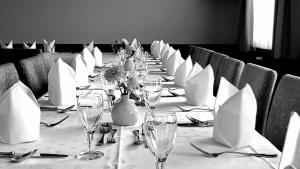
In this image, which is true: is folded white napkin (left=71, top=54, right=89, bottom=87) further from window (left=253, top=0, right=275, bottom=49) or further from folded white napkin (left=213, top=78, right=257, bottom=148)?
window (left=253, top=0, right=275, bottom=49)

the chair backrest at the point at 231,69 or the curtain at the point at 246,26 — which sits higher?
the curtain at the point at 246,26

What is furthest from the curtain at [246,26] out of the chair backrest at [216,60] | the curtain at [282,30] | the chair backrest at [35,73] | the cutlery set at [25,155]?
the cutlery set at [25,155]

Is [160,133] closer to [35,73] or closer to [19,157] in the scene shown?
[19,157]

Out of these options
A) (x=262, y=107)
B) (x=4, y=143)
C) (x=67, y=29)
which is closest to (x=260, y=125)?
(x=262, y=107)

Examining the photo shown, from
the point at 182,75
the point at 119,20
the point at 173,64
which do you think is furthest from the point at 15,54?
the point at 119,20

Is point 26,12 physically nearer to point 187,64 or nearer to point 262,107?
point 187,64

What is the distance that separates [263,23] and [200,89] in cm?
458

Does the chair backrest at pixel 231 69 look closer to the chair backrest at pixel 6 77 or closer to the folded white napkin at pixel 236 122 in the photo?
the folded white napkin at pixel 236 122

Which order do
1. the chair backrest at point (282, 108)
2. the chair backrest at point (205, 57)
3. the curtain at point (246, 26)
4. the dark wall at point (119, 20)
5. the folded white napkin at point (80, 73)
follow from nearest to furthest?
the chair backrest at point (282, 108), the folded white napkin at point (80, 73), the chair backrest at point (205, 57), the curtain at point (246, 26), the dark wall at point (119, 20)

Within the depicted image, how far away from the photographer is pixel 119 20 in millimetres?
7527

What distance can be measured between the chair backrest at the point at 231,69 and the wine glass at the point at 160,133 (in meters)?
1.91

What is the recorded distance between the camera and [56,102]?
1922mm

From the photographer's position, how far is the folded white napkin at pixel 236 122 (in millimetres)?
1262

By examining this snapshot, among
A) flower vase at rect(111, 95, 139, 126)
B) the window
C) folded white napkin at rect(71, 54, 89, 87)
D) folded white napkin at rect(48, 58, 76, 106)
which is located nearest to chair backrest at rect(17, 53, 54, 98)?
folded white napkin at rect(71, 54, 89, 87)
